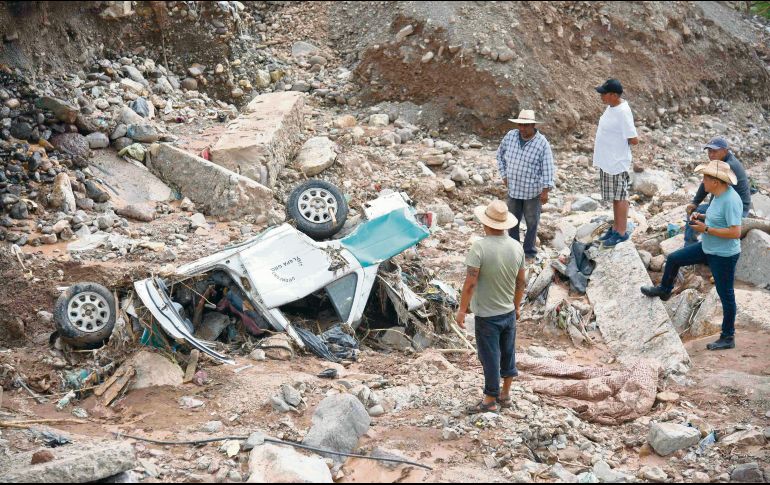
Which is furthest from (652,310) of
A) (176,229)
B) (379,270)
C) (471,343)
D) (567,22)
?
→ (567,22)

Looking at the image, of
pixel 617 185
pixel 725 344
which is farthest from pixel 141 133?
pixel 725 344

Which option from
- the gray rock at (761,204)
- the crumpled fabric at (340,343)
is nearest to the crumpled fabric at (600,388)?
the crumpled fabric at (340,343)

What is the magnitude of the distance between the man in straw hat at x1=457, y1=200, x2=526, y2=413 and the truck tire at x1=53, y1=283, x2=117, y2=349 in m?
3.26

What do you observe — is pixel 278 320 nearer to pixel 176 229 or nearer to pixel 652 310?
pixel 176 229

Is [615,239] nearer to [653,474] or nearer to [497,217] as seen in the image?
[497,217]

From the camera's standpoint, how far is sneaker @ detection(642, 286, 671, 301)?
815cm

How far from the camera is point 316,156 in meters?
11.3

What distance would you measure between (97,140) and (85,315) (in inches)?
155

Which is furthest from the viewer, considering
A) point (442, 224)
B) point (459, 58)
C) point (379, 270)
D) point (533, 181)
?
point (459, 58)

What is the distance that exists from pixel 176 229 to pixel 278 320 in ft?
9.60

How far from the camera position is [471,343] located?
7957 millimetres

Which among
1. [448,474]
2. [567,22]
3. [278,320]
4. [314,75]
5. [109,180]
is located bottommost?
[448,474]

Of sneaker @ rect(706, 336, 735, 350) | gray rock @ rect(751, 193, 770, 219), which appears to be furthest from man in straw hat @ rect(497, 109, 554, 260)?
gray rock @ rect(751, 193, 770, 219)

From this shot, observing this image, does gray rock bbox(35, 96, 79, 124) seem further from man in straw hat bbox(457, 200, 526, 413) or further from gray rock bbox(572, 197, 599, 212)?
gray rock bbox(572, 197, 599, 212)
